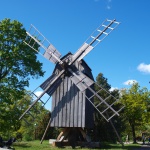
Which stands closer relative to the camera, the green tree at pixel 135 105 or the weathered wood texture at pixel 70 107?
the weathered wood texture at pixel 70 107

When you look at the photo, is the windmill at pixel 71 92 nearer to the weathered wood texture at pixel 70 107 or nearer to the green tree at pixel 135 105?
the weathered wood texture at pixel 70 107

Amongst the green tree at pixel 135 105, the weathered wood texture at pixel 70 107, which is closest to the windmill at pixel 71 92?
the weathered wood texture at pixel 70 107

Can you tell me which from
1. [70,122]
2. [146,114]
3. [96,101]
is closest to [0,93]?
[70,122]

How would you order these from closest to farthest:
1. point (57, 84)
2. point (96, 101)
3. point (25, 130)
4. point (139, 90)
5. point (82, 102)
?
point (82, 102)
point (57, 84)
point (96, 101)
point (139, 90)
point (25, 130)

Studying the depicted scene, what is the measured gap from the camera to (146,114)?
40.2m

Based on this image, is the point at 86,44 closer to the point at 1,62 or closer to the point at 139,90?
the point at 1,62

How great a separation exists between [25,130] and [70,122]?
27181mm

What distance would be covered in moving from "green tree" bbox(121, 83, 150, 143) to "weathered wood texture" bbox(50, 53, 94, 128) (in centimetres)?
1597

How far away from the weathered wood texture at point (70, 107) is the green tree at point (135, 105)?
15965 mm

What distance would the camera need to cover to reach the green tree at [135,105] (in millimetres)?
39250

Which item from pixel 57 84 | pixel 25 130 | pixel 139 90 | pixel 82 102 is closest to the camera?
pixel 82 102

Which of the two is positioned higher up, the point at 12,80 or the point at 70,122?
the point at 12,80

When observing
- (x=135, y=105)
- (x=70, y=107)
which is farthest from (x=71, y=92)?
(x=135, y=105)

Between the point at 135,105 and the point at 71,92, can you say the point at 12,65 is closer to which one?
the point at 71,92
